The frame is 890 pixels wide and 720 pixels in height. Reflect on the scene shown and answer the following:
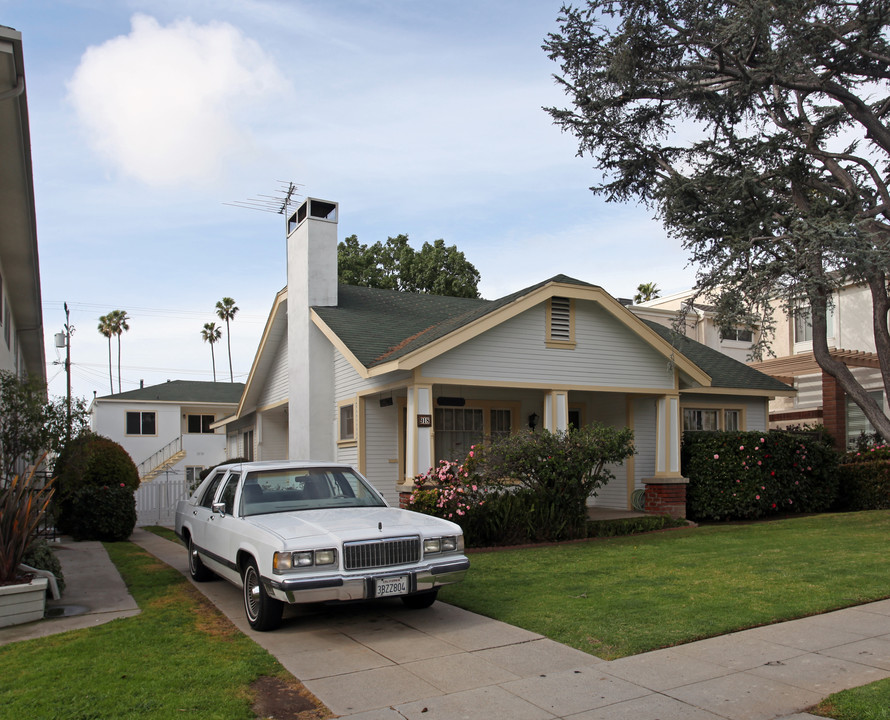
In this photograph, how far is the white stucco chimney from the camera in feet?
57.4

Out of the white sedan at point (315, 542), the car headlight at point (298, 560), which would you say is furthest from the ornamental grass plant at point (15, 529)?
the car headlight at point (298, 560)

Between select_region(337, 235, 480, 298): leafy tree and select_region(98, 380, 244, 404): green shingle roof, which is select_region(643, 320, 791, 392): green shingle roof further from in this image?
select_region(98, 380, 244, 404): green shingle roof

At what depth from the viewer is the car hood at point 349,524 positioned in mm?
6902

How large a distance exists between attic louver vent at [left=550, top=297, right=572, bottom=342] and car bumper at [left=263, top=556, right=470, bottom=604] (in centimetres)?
892

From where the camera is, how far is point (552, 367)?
15180 millimetres

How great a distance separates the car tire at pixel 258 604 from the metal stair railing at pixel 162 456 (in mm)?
32719

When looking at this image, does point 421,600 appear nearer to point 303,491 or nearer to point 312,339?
point 303,491

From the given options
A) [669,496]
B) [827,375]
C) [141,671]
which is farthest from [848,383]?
[141,671]

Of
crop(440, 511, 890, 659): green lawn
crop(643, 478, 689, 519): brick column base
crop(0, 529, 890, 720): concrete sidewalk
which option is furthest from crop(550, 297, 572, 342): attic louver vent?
crop(0, 529, 890, 720): concrete sidewalk

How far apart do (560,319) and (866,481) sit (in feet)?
27.8

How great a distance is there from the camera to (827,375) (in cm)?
1956

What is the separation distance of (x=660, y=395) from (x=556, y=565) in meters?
7.05

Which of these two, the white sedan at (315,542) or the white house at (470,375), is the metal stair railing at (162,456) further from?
the white sedan at (315,542)

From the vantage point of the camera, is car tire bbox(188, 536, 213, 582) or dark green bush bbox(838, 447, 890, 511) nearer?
car tire bbox(188, 536, 213, 582)
